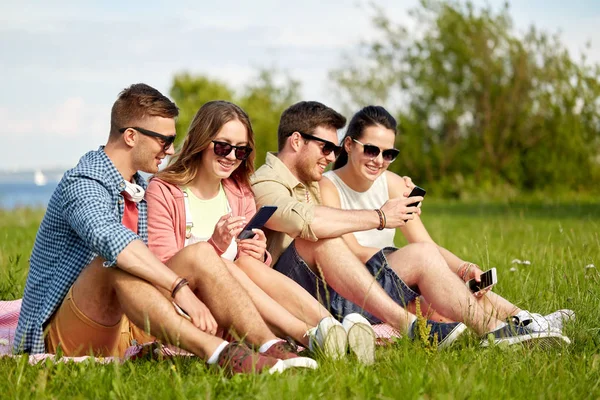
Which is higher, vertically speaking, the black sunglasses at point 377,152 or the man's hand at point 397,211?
the black sunglasses at point 377,152

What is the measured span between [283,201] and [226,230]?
2.32 ft

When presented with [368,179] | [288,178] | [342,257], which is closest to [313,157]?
[288,178]

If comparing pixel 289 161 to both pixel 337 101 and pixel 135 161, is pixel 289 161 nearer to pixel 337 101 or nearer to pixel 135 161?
pixel 135 161

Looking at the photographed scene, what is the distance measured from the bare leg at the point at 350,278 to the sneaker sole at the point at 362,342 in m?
0.46

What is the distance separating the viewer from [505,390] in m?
3.11

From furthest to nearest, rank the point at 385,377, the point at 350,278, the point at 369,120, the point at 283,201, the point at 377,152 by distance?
the point at 369,120, the point at 377,152, the point at 283,201, the point at 350,278, the point at 385,377

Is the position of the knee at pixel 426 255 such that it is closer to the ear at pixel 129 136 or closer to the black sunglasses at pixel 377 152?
the black sunglasses at pixel 377 152

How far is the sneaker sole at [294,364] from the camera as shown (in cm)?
334

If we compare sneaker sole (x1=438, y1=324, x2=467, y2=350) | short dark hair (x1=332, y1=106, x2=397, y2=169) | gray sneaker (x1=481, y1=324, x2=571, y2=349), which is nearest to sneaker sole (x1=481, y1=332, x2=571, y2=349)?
gray sneaker (x1=481, y1=324, x2=571, y2=349)

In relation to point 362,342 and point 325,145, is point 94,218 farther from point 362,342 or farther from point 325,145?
point 325,145

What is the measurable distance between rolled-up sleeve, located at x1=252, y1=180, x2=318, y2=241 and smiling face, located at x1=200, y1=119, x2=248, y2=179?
0.39 m

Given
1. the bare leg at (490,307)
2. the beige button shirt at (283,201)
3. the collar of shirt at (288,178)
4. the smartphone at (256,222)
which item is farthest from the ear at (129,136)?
the bare leg at (490,307)

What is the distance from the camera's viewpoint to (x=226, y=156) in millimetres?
4539

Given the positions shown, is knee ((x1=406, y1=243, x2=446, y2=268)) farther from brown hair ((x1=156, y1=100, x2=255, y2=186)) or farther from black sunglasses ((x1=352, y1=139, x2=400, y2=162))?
brown hair ((x1=156, y1=100, x2=255, y2=186))
